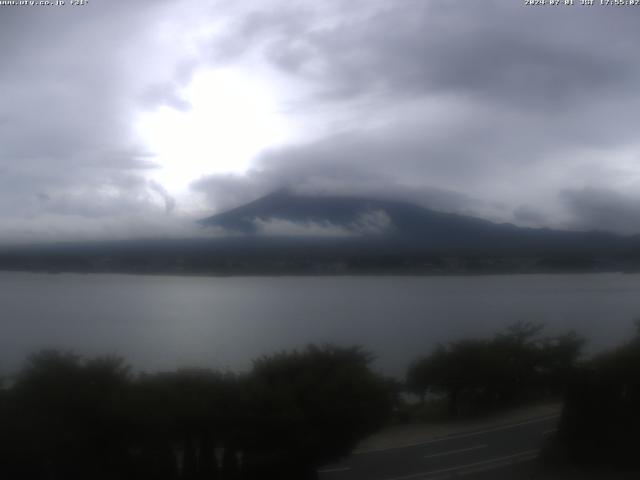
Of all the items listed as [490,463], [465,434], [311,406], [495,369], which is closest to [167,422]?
[311,406]

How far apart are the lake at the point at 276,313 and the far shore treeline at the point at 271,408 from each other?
0.17 metres

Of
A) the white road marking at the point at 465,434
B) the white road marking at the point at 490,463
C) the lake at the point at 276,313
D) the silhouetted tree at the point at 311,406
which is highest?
the lake at the point at 276,313

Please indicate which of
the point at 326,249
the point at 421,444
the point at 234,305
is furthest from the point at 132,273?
the point at 421,444

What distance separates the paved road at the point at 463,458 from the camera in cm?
585

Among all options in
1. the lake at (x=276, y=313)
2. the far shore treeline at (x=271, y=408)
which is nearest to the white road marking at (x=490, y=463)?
the far shore treeline at (x=271, y=408)

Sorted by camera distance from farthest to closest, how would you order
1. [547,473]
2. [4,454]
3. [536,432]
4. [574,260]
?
[574,260]
[536,432]
[547,473]
[4,454]

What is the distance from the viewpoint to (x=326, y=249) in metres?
7.12

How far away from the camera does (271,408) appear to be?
5.88 m

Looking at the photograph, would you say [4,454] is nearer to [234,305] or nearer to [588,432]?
[234,305]

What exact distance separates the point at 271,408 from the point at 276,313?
109 centimetres

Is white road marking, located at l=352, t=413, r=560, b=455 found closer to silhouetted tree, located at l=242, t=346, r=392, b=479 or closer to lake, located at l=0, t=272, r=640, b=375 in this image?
silhouetted tree, located at l=242, t=346, r=392, b=479

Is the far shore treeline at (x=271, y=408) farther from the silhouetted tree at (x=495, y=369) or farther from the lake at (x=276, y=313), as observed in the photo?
the lake at (x=276, y=313)

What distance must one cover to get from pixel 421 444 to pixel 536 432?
1302 mm

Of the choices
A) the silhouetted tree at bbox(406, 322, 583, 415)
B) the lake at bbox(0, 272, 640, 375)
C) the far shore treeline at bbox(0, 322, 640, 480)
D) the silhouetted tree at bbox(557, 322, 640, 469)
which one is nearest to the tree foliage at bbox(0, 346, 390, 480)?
the far shore treeline at bbox(0, 322, 640, 480)
